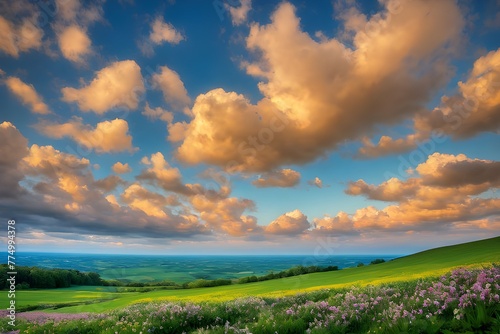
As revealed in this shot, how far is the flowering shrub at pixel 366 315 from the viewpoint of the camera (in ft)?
22.7

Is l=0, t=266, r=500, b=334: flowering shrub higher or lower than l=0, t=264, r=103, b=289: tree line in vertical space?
higher

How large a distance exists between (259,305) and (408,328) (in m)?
8.09

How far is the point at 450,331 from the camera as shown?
21.5ft

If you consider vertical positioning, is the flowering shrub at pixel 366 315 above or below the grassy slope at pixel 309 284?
above

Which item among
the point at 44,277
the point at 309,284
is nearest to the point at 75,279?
the point at 44,277

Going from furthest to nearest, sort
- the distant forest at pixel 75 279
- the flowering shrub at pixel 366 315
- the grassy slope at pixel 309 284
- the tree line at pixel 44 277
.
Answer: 1. the distant forest at pixel 75 279
2. the tree line at pixel 44 277
3. the grassy slope at pixel 309 284
4. the flowering shrub at pixel 366 315

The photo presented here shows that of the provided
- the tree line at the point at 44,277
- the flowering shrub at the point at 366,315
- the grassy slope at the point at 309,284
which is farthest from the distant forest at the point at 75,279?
the flowering shrub at the point at 366,315

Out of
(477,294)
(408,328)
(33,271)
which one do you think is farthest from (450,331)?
(33,271)

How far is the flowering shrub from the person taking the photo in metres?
6.93

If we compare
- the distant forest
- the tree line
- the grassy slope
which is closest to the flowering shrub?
the grassy slope

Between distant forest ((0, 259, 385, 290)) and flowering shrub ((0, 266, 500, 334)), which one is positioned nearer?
flowering shrub ((0, 266, 500, 334))

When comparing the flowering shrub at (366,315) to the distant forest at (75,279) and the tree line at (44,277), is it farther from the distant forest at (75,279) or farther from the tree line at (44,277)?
the tree line at (44,277)

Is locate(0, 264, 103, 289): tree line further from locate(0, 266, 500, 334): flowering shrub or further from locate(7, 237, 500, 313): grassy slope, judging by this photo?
locate(0, 266, 500, 334): flowering shrub

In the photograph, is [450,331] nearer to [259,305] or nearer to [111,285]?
[259,305]
